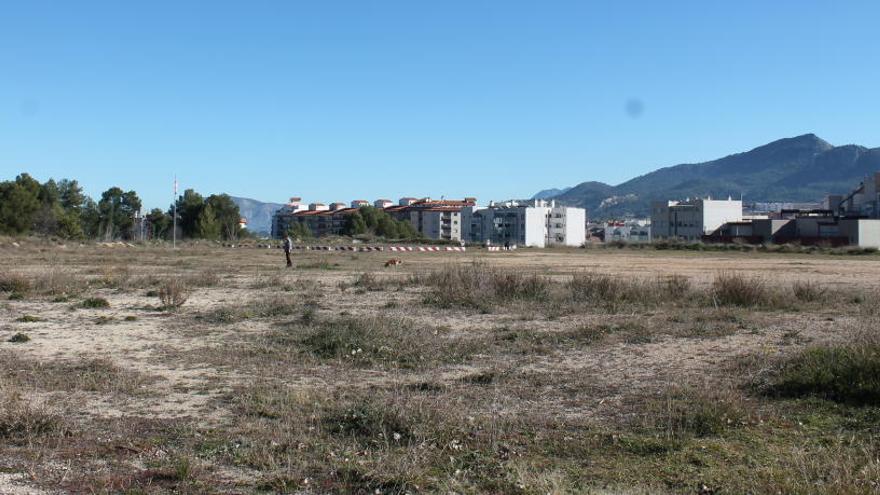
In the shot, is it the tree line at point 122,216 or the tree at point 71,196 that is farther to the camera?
the tree at point 71,196

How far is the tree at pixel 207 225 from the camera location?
10675 cm

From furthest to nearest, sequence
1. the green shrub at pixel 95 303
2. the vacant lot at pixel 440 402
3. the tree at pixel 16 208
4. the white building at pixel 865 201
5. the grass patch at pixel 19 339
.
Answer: the white building at pixel 865 201 < the tree at pixel 16 208 < the green shrub at pixel 95 303 < the grass patch at pixel 19 339 < the vacant lot at pixel 440 402

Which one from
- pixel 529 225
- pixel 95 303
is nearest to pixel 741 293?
pixel 95 303

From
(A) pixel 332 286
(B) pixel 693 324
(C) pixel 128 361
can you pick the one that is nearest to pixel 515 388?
(C) pixel 128 361

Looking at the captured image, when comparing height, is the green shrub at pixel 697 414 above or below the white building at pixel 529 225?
below

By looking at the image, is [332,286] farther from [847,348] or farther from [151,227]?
[151,227]

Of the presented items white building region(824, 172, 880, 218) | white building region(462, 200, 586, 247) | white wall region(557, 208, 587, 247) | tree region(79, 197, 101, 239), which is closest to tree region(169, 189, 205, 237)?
tree region(79, 197, 101, 239)

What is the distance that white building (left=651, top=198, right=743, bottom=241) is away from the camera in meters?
173

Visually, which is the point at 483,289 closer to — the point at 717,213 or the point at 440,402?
the point at 440,402

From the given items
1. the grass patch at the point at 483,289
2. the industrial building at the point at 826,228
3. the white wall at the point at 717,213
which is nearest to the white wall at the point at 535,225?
the white wall at the point at 717,213

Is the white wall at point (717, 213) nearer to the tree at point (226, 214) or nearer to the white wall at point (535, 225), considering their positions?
the white wall at point (535, 225)

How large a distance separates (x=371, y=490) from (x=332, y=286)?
20.3 metres

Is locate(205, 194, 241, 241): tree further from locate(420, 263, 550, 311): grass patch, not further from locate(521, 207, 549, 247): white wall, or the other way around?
locate(420, 263, 550, 311): grass patch

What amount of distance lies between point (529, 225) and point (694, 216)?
115 feet
